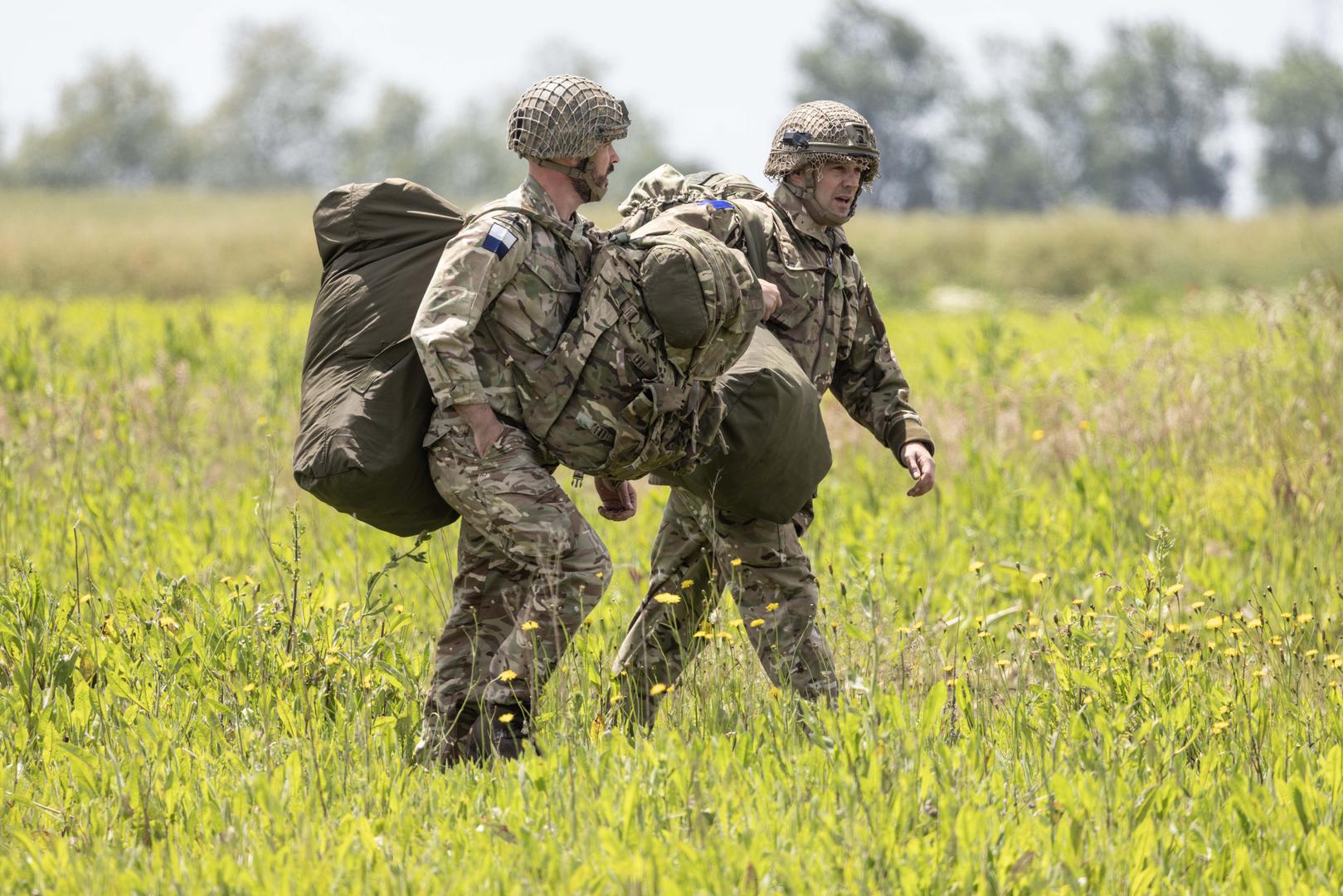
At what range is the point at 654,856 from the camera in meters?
3.07

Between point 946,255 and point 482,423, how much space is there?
94.4 ft

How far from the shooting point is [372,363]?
13.0 feet

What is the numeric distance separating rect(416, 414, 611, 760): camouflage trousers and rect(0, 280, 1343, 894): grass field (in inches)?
7.1

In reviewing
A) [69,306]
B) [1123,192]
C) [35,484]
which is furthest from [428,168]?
[35,484]

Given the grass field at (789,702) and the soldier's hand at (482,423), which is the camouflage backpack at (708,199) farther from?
the grass field at (789,702)

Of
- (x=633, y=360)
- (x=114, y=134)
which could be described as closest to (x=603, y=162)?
(x=633, y=360)

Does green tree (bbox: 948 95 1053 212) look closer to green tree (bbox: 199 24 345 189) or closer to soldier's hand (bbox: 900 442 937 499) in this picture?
green tree (bbox: 199 24 345 189)

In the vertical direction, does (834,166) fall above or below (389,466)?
above

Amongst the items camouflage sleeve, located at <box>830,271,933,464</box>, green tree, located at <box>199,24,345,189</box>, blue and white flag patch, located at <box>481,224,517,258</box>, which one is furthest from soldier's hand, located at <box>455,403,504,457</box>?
green tree, located at <box>199,24,345,189</box>

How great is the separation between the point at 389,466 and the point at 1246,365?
529 centimetres

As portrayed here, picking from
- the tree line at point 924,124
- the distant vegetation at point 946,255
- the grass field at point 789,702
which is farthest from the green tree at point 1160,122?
the grass field at point 789,702

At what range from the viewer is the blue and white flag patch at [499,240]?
12.3ft

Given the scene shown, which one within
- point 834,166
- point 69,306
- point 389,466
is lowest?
point 69,306

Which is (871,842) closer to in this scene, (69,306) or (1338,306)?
(1338,306)
